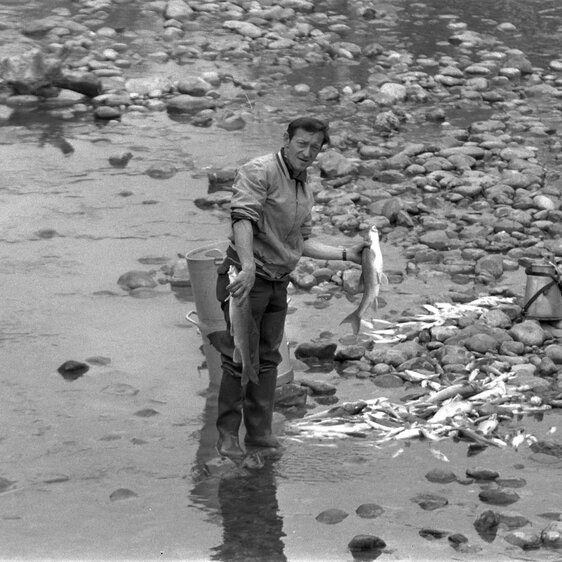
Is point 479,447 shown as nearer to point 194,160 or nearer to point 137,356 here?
point 137,356

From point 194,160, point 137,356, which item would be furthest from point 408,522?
point 194,160

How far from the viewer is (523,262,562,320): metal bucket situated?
30.5ft

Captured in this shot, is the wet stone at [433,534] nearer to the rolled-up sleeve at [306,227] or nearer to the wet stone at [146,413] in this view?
the rolled-up sleeve at [306,227]

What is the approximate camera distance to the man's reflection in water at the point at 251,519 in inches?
242

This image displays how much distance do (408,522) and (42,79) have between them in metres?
11.0

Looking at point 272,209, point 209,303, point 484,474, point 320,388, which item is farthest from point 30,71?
point 484,474

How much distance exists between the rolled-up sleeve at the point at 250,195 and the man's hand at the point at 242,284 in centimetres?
28

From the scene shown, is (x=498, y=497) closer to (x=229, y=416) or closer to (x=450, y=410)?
(x=450, y=410)

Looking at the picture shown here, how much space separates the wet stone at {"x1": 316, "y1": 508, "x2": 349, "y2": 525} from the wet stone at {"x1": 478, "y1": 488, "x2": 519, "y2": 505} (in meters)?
0.73

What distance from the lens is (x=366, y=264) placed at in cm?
695

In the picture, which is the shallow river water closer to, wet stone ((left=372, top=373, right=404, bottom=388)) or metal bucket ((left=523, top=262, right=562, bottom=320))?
wet stone ((left=372, top=373, right=404, bottom=388))

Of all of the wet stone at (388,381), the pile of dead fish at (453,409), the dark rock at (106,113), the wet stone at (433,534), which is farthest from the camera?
the dark rock at (106,113)

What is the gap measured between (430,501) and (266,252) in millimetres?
1535

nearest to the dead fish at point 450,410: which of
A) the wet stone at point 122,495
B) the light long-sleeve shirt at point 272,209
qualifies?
the light long-sleeve shirt at point 272,209
